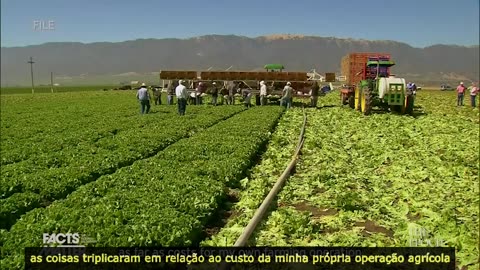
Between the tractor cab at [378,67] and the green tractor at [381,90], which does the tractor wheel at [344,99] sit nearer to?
the green tractor at [381,90]

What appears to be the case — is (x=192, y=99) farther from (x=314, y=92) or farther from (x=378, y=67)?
(x=378, y=67)

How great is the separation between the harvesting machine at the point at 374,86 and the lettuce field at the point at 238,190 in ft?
23.6

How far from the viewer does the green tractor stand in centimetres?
2550

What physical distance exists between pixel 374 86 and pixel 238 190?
19203 mm

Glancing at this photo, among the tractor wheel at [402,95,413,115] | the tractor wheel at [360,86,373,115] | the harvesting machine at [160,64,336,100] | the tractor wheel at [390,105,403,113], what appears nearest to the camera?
the tractor wheel at [360,86,373,115]

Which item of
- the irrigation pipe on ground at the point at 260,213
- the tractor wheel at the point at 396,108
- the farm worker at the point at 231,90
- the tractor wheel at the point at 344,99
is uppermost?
the farm worker at the point at 231,90

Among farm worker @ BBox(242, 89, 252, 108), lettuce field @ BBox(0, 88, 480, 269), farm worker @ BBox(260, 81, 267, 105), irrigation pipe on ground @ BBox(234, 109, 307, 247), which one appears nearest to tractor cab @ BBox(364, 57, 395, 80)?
farm worker @ BBox(260, 81, 267, 105)

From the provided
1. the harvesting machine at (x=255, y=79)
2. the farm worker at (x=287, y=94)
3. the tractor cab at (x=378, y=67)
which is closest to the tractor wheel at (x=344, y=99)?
the harvesting machine at (x=255, y=79)

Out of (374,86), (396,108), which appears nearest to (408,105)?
(396,108)

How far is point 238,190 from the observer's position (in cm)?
1084

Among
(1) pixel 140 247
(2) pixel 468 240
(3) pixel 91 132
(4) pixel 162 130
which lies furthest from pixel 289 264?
(3) pixel 91 132

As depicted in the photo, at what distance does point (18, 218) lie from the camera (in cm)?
842

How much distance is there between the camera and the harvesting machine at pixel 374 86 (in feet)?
83.7

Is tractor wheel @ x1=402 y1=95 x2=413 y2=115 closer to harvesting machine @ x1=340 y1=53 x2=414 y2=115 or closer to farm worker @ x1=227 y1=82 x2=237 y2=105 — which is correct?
harvesting machine @ x1=340 y1=53 x2=414 y2=115
